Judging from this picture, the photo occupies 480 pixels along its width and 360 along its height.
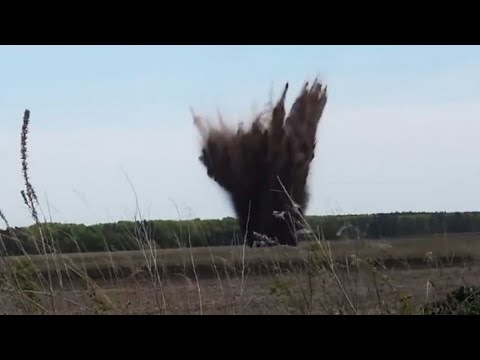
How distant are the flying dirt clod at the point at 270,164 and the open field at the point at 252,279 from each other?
0.18 meters

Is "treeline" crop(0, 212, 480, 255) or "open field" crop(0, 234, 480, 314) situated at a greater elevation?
"treeline" crop(0, 212, 480, 255)

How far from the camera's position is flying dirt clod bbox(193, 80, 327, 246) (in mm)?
3393

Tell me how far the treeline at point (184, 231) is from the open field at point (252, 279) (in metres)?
0.05

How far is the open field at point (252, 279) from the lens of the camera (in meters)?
2.72

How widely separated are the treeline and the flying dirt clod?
0.15 meters

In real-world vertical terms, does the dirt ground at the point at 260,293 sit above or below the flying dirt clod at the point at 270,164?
below

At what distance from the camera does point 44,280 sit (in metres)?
2.69

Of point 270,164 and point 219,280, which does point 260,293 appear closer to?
point 219,280

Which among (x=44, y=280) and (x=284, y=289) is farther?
(x=284, y=289)

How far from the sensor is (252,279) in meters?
3.10
